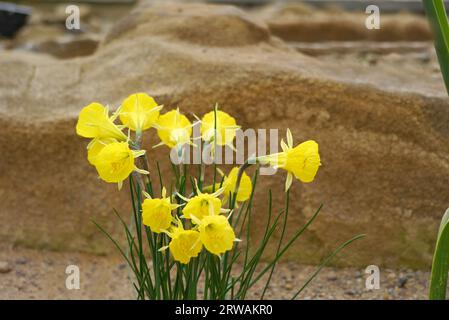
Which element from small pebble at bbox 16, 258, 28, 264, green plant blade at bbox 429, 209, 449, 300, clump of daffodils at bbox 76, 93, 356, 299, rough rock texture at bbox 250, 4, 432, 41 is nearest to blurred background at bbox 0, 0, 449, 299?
small pebble at bbox 16, 258, 28, 264

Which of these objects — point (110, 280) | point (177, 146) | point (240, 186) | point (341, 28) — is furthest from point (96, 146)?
point (341, 28)

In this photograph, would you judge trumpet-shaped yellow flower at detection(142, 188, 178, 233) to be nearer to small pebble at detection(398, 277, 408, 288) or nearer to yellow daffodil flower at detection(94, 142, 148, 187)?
yellow daffodil flower at detection(94, 142, 148, 187)

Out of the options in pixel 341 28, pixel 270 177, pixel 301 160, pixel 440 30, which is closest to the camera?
pixel 301 160

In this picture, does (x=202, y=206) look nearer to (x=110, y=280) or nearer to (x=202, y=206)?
(x=202, y=206)

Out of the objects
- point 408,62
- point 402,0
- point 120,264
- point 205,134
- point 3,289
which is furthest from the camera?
point 402,0

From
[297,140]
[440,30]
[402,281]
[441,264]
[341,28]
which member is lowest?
[402,281]

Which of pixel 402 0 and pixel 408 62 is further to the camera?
pixel 402 0

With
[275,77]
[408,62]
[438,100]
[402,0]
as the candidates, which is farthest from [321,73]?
[402,0]

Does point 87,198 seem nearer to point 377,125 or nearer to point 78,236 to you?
point 78,236
